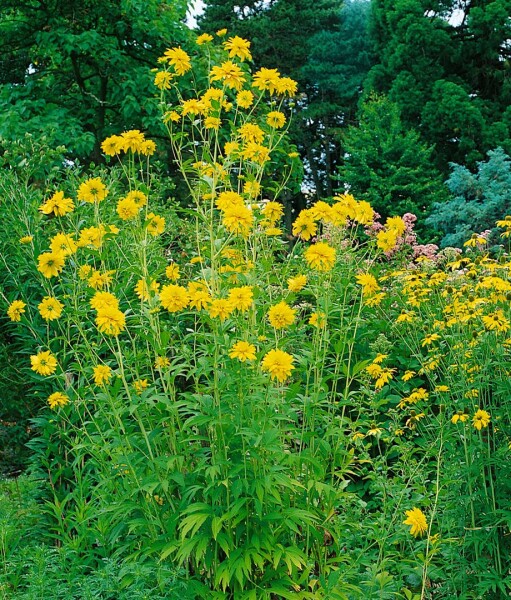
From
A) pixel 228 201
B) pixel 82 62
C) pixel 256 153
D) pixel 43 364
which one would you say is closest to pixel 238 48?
pixel 256 153

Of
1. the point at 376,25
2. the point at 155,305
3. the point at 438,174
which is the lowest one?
the point at 438,174

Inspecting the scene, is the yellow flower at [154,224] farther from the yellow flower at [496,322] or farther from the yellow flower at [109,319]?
the yellow flower at [496,322]

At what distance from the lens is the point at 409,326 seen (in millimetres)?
4047

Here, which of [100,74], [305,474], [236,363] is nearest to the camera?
[236,363]

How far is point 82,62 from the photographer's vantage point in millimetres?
9641

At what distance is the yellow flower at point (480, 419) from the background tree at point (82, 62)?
6263 millimetres

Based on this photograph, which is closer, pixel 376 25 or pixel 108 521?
pixel 108 521

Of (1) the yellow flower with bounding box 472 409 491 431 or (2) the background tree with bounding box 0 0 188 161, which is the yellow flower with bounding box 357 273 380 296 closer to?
(1) the yellow flower with bounding box 472 409 491 431

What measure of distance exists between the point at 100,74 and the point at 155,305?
749 cm

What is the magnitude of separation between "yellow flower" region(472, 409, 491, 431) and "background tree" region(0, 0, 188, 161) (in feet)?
20.5

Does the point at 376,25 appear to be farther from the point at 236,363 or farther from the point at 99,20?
the point at 236,363

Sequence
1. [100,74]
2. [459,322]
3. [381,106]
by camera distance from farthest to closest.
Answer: [381,106]
[100,74]
[459,322]

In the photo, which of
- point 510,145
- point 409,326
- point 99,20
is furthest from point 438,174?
point 409,326

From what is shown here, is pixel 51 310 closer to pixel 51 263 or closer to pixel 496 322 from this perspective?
pixel 51 263
